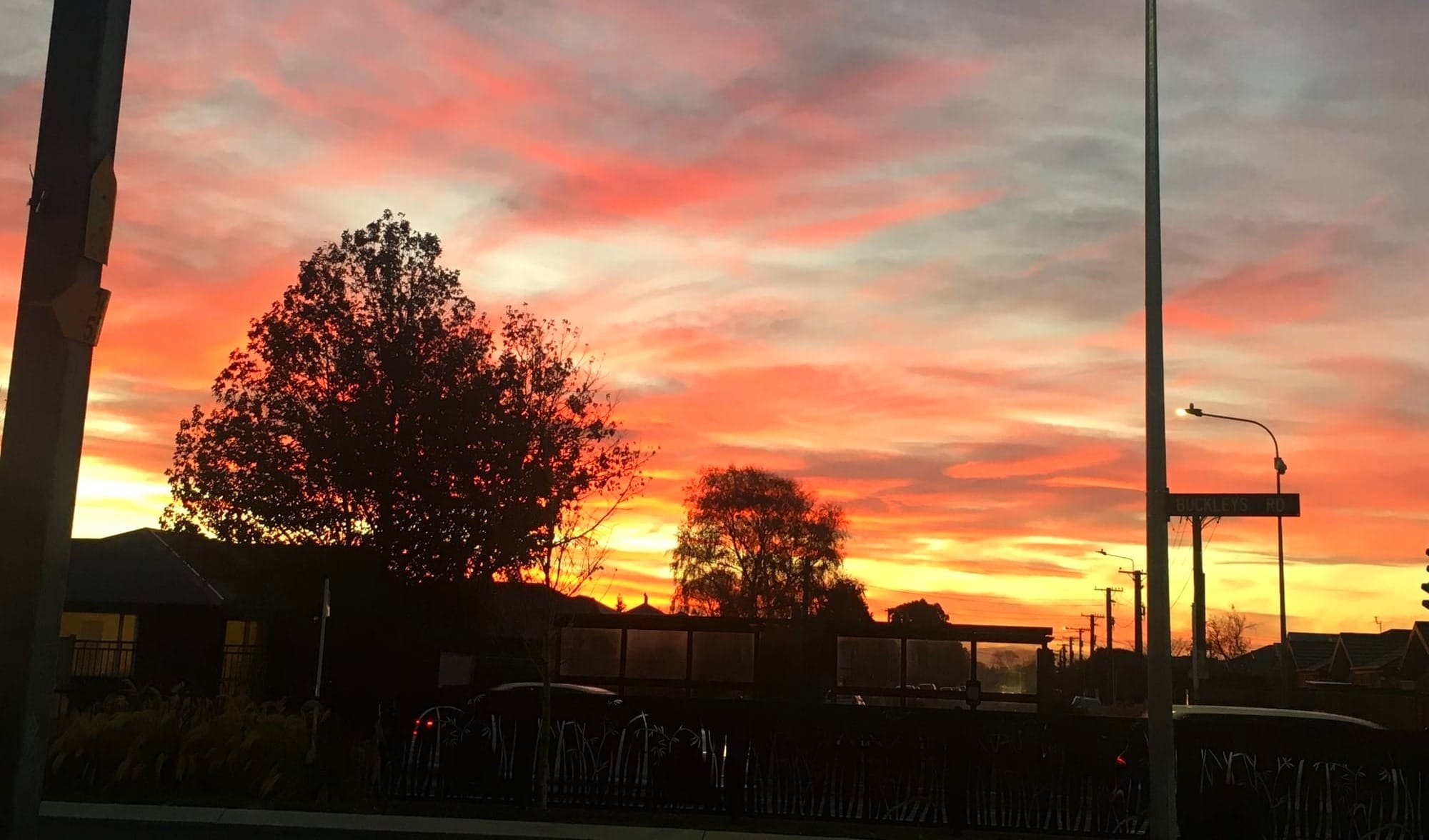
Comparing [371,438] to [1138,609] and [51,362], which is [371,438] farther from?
[1138,609]

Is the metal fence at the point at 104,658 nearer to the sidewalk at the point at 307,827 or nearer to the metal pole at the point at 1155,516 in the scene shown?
the sidewalk at the point at 307,827

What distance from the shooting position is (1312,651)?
99.2 meters

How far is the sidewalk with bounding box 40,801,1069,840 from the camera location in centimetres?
1405

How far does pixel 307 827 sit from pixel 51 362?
420 inches

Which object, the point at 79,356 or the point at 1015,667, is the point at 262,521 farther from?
the point at 79,356

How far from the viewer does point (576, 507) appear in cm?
2011

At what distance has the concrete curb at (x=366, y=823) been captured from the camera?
14.5 metres

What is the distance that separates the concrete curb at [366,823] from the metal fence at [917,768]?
1259 millimetres

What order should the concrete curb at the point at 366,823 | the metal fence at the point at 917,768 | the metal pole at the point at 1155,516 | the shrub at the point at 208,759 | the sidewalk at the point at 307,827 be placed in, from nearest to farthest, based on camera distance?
the metal pole at the point at 1155,516 < the sidewalk at the point at 307,827 < the concrete curb at the point at 366,823 < the metal fence at the point at 917,768 < the shrub at the point at 208,759

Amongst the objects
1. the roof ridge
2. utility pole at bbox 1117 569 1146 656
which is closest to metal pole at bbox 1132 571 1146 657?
utility pole at bbox 1117 569 1146 656

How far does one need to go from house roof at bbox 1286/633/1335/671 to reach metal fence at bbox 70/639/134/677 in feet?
268

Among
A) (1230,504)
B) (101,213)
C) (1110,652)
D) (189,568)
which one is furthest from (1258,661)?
(101,213)

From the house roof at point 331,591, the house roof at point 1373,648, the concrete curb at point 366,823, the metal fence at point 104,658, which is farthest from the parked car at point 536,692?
the house roof at point 1373,648

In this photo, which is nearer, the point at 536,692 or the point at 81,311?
the point at 81,311
